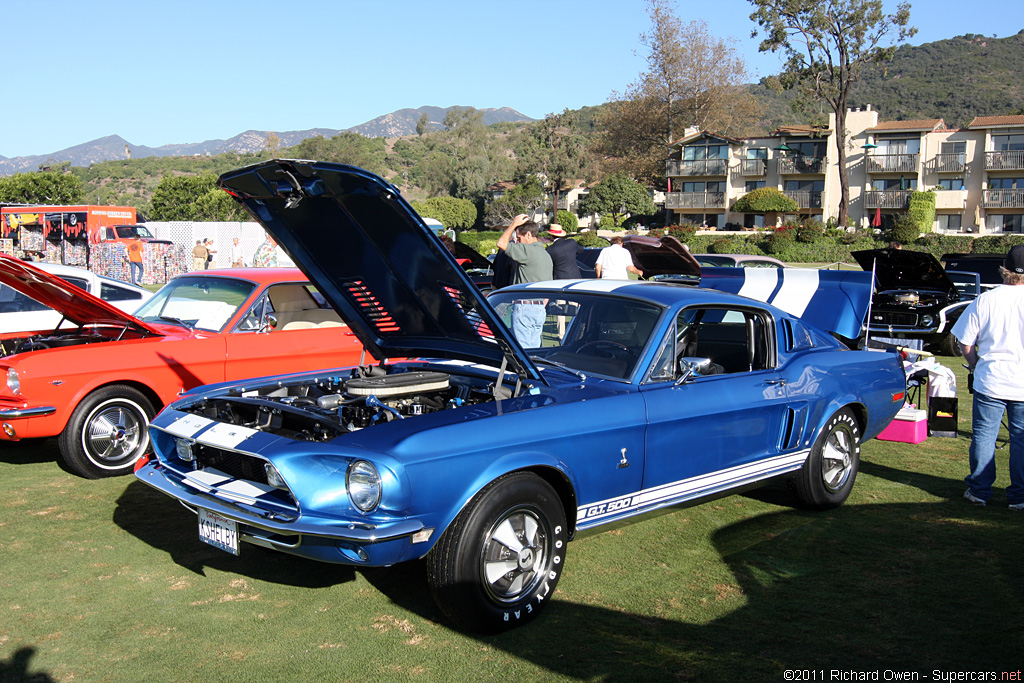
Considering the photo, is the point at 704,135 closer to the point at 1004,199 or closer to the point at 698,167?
the point at 698,167

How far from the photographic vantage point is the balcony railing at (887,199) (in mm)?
53062

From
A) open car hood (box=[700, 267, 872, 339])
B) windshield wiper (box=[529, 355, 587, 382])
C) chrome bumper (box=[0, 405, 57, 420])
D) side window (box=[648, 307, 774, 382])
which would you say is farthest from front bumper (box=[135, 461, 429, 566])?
open car hood (box=[700, 267, 872, 339])

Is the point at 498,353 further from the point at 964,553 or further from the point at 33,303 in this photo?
the point at 33,303

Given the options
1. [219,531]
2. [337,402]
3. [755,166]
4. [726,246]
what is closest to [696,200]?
[755,166]

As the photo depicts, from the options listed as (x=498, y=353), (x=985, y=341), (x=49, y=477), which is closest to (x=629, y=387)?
(x=498, y=353)

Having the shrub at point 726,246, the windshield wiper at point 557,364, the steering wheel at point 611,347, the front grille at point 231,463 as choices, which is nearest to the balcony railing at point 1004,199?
the shrub at point 726,246

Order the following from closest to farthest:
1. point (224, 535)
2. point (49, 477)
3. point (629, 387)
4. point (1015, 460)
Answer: point (224, 535) → point (629, 387) → point (1015, 460) → point (49, 477)

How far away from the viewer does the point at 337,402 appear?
4.36 metres

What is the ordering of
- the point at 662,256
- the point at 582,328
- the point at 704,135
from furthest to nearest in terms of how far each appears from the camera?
the point at 704,135 → the point at 662,256 → the point at 582,328

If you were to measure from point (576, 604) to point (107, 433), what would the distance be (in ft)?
13.0

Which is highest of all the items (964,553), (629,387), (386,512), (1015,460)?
(629,387)

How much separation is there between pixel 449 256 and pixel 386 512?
1.29 metres

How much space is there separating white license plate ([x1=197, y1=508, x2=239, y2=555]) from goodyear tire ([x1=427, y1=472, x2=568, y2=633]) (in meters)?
0.86

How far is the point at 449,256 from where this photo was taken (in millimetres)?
3855
